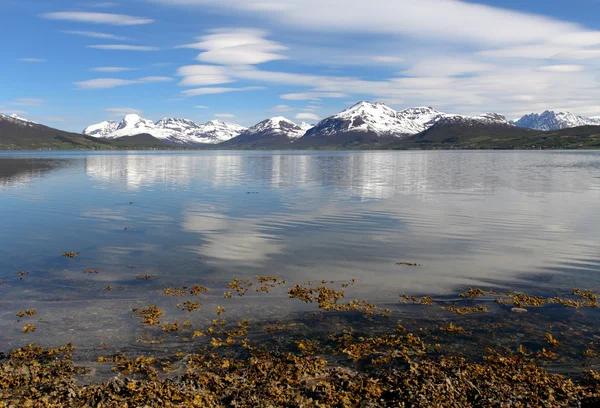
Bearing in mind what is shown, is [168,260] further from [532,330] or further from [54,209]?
[54,209]

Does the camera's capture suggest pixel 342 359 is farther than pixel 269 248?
No

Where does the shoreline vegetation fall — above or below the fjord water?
below

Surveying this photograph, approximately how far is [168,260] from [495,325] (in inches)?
750

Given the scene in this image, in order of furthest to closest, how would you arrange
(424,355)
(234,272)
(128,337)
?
(234,272) < (128,337) < (424,355)

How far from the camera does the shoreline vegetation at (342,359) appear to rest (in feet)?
39.5

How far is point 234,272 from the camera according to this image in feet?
80.9

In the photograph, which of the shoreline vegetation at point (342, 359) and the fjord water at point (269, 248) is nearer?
the shoreline vegetation at point (342, 359)

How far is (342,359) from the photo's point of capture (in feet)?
48.1

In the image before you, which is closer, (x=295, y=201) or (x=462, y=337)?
(x=462, y=337)

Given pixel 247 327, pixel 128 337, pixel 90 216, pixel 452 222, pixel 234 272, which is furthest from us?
pixel 90 216

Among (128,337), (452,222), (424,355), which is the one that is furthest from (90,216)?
(424,355)

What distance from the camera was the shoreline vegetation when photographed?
39.5 feet

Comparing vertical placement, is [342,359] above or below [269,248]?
below

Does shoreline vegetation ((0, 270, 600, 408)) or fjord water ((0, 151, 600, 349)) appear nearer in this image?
shoreline vegetation ((0, 270, 600, 408))
